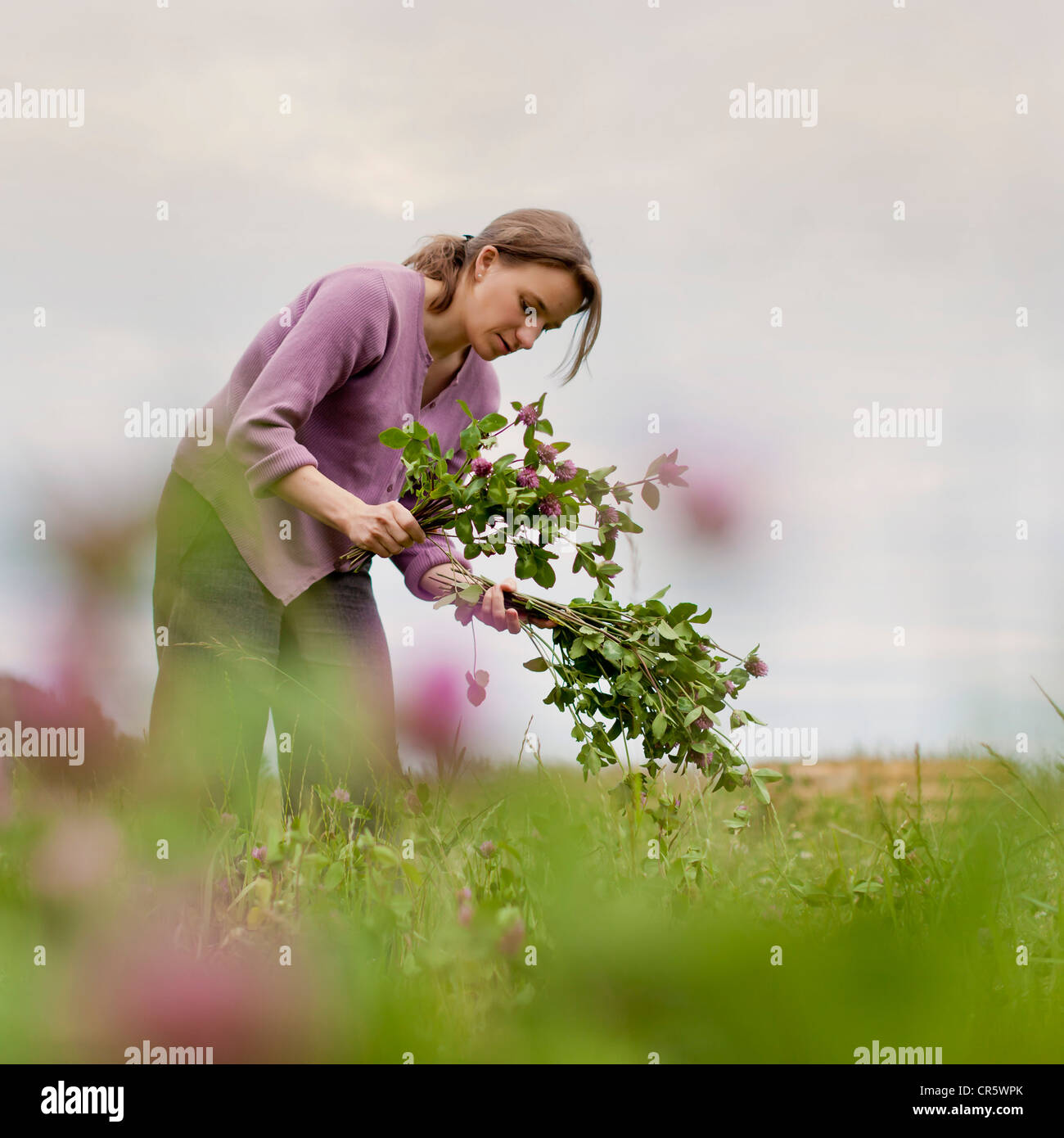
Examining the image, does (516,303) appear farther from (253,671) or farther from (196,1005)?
(196,1005)

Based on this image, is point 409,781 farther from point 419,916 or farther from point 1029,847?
point 1029,847

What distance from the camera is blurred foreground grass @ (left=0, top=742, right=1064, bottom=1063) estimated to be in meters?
1.25

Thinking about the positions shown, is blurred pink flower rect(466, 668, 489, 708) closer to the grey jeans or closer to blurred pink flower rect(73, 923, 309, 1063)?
the grey jeans

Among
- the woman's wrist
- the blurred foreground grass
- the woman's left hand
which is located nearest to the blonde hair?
the woman's left hand

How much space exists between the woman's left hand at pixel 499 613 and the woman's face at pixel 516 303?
638mm

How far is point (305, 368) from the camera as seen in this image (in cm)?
233

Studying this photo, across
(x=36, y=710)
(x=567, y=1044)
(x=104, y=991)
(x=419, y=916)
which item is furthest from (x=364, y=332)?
(x=567, y=1044)

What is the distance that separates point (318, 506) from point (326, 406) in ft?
1.66

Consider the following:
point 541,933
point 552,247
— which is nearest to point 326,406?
point 552,247

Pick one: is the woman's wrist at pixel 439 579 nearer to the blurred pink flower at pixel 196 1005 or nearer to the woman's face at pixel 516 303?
the woman's face at pixel 516 303

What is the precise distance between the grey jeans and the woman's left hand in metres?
0.46

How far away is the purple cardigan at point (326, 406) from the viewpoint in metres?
2.36
